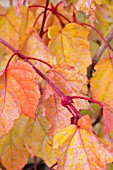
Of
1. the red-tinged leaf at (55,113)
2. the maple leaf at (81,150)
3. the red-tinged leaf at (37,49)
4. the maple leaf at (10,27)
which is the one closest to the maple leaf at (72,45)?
the red-tinged leaf at (37,49)

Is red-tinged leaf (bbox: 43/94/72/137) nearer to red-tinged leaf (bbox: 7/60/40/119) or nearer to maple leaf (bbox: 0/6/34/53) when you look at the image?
red-tinged leaf (bbox: 7/60/40/119)

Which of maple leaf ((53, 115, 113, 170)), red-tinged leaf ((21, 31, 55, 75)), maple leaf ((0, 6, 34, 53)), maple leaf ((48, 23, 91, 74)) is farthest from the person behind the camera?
maple leaf ((0, 6, 34, 53))

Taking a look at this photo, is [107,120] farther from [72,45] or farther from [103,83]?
[72,45]

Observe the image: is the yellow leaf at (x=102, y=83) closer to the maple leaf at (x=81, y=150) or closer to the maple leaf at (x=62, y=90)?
the maple leaf at (x=62, y=90)

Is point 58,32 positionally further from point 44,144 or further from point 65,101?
point 65,101

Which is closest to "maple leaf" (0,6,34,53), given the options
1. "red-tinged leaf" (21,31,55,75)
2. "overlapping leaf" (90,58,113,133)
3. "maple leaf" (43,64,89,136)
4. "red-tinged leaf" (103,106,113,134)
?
"red-tinged leaf" (21,31,55,75)

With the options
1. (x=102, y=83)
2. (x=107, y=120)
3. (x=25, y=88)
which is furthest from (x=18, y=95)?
(x=102, y=83)
